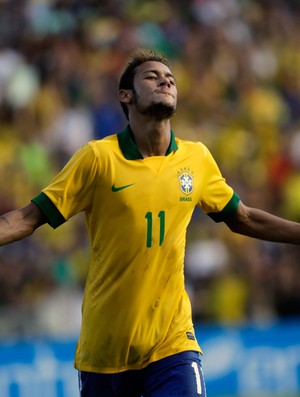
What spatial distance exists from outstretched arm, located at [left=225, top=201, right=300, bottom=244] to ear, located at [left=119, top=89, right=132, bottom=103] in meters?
0.89

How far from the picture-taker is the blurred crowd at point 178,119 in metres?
11.2

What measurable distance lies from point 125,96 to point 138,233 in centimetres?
83

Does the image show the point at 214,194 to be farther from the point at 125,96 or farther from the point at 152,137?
the point at 125,96

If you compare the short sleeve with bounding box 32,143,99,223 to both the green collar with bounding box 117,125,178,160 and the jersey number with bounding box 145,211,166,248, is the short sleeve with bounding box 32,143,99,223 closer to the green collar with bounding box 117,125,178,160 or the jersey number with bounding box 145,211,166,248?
the green collar with bounding box 117,125,178,160

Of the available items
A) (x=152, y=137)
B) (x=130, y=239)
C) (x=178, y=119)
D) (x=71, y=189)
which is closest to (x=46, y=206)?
(x=71, y=189)

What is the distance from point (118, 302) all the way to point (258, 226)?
97 cm

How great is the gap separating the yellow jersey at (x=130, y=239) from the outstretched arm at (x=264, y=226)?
324mm

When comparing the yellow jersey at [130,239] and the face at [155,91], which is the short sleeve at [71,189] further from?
the face at [155,91]

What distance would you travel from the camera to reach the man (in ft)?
18.5

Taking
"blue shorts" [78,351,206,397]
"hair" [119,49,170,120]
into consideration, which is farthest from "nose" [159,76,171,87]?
"blue shorts" [78,351,206,397]

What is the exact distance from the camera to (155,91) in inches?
226

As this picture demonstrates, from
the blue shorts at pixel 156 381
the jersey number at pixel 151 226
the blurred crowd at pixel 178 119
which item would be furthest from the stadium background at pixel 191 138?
the jersey number at pixel 151 226

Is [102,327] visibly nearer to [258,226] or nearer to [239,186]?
[258,226]

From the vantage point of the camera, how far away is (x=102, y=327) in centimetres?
580
